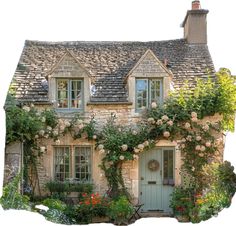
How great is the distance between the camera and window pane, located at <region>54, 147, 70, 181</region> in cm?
1448

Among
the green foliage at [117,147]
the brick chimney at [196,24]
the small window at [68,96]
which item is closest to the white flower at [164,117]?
the green foliage at [117,147]

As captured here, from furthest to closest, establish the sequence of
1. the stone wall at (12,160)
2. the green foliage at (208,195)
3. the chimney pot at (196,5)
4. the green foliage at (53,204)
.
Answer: the chimney pot at (196,5)
the stone wall at (12,160)
the green foliage at (53,204)
the green foliage at (208,195)

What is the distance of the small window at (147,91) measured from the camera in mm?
14581

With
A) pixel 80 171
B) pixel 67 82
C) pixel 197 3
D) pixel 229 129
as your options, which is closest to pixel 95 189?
pixel 80 171

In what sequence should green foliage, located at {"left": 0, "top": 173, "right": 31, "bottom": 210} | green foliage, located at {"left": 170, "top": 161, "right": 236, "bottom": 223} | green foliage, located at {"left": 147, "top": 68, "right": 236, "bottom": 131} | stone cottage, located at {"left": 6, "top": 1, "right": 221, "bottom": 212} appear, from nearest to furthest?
1. green foliage, located at {"left": 0, "top": 173, "right": 31, "bottom": 210}
2. green foliage, located at {"left": 170, "top": 161, "right": 236, "bottom": 223}
3. green foliage, located at {"left": 147, "top": 68, "right": 236, "bottom": 131}
4. stone cottage, located at {"left": 6, "top": 1, "right": 221, "bottom": 212}

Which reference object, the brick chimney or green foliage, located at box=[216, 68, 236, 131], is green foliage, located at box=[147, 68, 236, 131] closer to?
green foliage, located at box=[216, 68, 236, 131]

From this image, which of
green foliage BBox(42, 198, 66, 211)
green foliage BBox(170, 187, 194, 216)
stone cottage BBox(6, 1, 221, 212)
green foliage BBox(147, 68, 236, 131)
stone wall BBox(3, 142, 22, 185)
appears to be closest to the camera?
green foliage BBox(42, 198, 66, 211)

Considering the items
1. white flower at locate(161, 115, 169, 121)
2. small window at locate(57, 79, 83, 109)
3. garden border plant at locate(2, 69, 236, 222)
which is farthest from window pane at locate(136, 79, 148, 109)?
small window at locate(57, 79, 83, 109)

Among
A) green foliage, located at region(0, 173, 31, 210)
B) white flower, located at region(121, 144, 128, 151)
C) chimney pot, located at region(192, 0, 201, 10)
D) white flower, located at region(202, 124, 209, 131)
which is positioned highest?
chimney pot, located at region(192, 0, 201, 10)

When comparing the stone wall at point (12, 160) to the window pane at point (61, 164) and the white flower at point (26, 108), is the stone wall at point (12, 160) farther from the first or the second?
the window pane at point (61, 164)

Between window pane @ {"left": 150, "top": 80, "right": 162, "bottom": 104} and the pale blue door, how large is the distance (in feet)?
5.68

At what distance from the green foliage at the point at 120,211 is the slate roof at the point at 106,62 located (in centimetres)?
361

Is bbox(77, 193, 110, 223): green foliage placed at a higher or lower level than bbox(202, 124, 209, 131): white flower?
lower

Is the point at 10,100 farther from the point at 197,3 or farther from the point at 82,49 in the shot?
the point at 197,3
